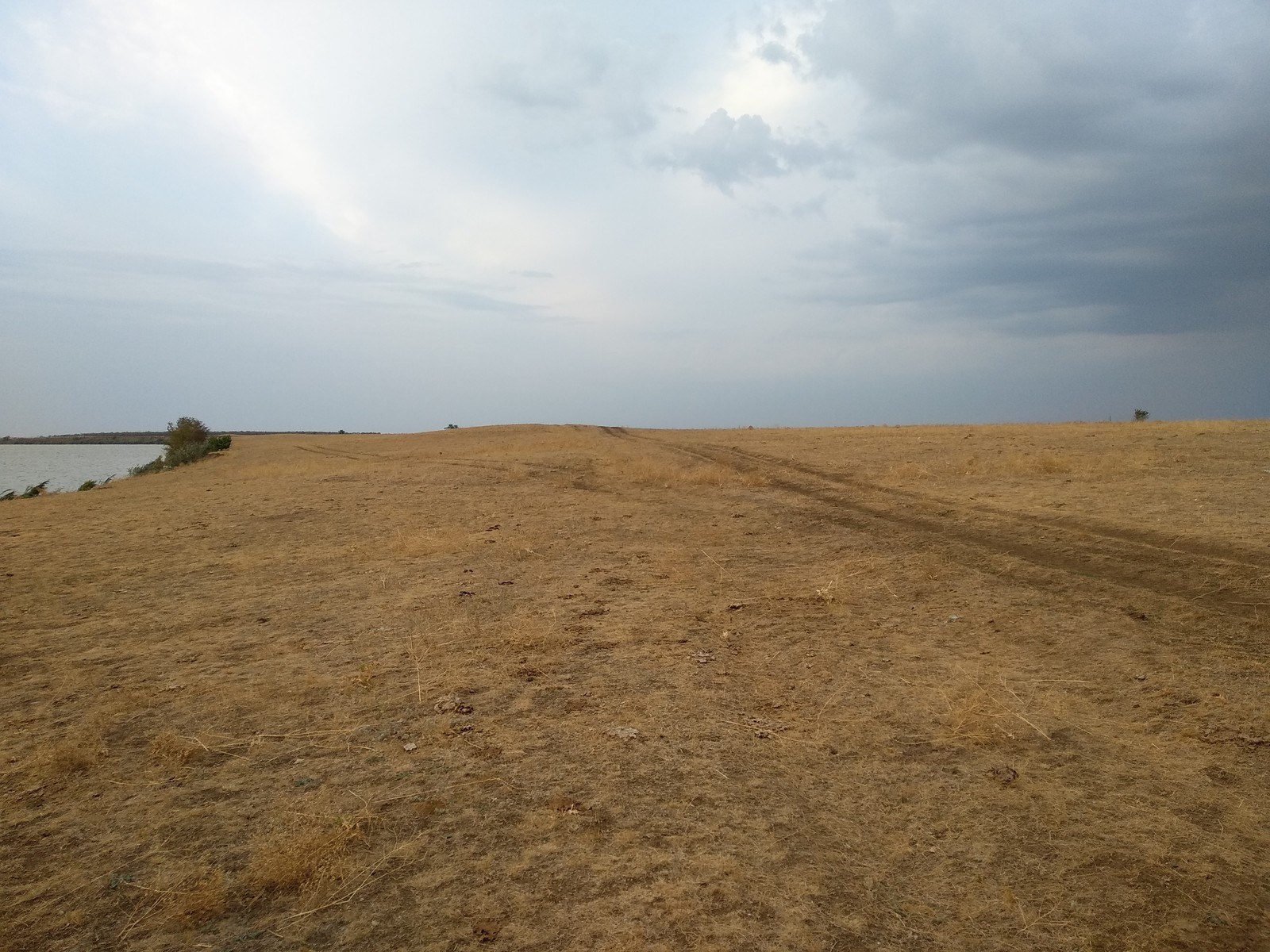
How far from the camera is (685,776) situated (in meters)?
3.98

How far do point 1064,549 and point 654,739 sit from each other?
622cm

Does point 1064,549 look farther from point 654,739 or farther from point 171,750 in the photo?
point 171,750

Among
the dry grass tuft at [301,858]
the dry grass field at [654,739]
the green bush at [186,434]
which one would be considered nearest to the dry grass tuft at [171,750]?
the dry grass field at [654,739]

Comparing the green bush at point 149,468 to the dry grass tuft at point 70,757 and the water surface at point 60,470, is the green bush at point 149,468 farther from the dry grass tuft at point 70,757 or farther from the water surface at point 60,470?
the dry grass tuft at point 70,757

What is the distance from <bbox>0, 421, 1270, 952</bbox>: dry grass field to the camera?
9.74 ft

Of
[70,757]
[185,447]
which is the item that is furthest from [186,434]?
[70,757]

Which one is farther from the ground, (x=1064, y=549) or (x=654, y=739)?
(x=1064, y=549)

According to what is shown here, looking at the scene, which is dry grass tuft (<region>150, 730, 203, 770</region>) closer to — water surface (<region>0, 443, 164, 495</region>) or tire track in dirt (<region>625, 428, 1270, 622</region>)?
tire track in dirt (<region>625, 428, 1270, 622</region>)

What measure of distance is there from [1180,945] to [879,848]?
112 cm

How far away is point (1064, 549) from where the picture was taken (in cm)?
834

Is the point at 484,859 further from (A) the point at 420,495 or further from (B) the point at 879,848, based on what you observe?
(A) the point at 420,495

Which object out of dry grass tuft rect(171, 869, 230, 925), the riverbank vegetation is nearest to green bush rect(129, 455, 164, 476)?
the riverbank vegetation

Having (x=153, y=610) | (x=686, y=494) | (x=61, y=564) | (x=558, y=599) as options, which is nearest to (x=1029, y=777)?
(x=558, y=599)

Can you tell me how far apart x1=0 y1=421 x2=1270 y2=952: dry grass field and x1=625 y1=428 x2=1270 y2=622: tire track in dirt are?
0.19 feet
